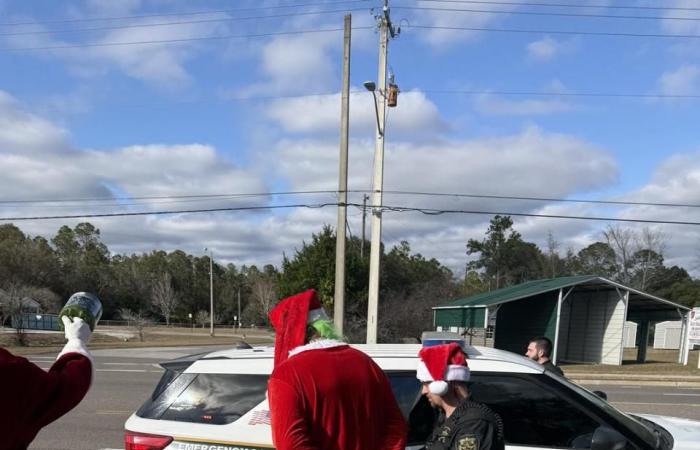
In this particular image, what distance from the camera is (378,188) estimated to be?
17.8m

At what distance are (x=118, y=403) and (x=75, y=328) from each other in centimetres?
974

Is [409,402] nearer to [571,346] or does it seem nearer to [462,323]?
[462,323]

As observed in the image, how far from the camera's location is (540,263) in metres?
76.8

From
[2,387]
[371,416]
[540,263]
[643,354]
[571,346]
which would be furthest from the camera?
[540,263]

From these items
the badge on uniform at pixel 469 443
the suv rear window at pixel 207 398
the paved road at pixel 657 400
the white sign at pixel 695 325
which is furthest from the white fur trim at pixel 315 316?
the white sign at pixel 695 325

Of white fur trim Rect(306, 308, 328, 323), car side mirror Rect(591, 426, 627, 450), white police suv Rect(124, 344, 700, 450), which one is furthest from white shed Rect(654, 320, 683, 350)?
white fur trim Rect(306, 308, 328, 323)

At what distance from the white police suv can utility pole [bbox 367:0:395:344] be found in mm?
13162

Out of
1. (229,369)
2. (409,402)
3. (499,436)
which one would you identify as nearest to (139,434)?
(229,369)

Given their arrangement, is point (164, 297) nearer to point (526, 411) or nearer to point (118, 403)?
point (118, 403)

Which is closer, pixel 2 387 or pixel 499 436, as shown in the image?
pixel 2 387

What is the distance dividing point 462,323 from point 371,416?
1048 inches

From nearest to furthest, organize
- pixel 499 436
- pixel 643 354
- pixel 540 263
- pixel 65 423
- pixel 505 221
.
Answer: pixel 499 436
pixel 65 423
pixel 643 354
pixel 540 263
pixel 505 221

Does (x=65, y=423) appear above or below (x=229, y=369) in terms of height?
below

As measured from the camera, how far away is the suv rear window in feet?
12.9
